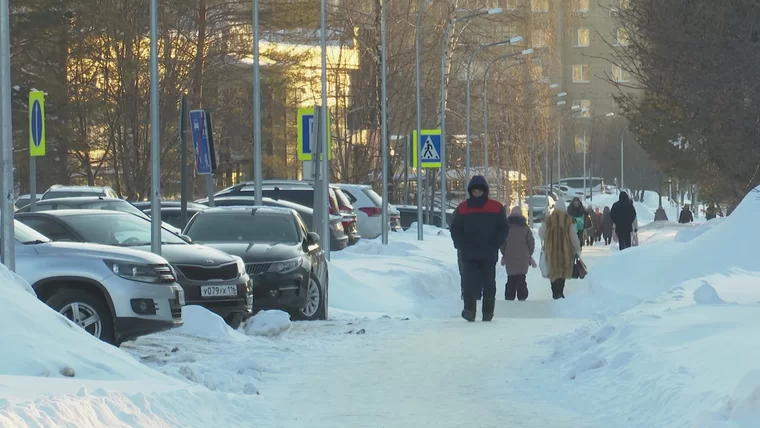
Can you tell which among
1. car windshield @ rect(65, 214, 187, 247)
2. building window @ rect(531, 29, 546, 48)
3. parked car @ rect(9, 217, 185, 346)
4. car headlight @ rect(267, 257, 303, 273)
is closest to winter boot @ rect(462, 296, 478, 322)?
car headlight @ rect(267, 257, 303, 273)

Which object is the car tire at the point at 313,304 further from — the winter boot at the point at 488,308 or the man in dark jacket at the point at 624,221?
the man in dark jacket at the point at 624,221

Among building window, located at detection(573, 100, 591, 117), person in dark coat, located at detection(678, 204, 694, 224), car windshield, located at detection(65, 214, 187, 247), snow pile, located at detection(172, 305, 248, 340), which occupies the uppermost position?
building window, located at detection(573, 100, 591, 117)

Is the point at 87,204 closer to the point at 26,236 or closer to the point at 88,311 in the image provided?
the point at 26,236

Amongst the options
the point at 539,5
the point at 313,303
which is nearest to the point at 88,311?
the point at 313,303

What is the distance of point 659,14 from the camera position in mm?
23203

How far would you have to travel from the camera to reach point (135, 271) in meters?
13.3

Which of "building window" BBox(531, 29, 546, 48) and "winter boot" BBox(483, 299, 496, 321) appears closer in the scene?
"winter boot" BBox(483, 299, 496, 321)

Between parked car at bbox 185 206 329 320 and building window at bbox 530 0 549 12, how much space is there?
136ft

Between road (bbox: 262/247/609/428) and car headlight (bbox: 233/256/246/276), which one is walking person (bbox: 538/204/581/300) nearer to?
road (bbox: 262/247/609/428)

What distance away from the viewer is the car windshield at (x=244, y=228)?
18.3 meters

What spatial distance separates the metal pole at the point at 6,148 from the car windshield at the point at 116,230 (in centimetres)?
192

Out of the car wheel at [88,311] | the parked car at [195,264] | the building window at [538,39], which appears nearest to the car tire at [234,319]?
the parked car at [195,264]

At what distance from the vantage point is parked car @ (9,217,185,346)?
42.7 feet

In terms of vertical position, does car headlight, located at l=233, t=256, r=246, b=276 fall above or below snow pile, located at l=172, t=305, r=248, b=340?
above
